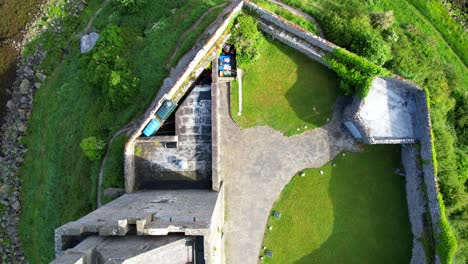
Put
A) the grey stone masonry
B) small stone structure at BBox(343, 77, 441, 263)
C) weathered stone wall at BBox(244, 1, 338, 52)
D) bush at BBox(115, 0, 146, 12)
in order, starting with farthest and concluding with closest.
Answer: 1. bush at BBox(115, 0, 146, 12)
2. weathered stone wall at BBox(244, 1, 338, 52)
3. small stone structure at BBox(343, 77, 441, 263)
4. the grey stone masonry

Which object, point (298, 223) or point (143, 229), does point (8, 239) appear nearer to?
point (143, 229)

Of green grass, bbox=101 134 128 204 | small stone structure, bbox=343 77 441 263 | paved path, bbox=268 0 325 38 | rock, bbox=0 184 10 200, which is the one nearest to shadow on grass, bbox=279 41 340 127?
small stone structure, bbox=343 77 441 263

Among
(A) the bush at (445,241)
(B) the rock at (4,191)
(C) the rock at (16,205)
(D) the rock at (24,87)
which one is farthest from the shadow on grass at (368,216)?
(D) the rock at (24,87)

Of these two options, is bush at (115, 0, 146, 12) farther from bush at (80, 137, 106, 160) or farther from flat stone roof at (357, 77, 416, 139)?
flat stone roof at (357, 77, 416, 139)

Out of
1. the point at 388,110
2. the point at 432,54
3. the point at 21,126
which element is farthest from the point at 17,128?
the point at 432,54

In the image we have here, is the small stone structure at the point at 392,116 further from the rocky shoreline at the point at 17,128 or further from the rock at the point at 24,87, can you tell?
the rock at the point at 24,87

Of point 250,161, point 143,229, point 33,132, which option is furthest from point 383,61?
point 33,132

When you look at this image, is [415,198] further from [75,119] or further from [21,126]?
[21,126]
